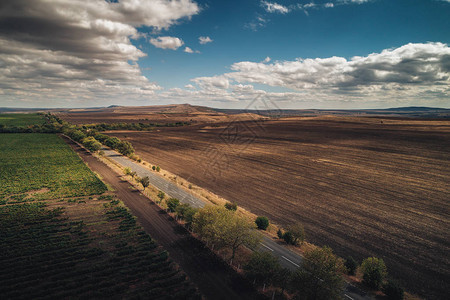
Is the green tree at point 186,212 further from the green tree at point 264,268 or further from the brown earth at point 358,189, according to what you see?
the green tree at point 264,268

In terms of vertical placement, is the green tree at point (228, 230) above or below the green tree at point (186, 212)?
above

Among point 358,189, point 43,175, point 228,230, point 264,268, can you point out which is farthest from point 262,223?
point 43,175

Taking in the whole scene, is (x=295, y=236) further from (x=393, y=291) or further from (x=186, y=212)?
(x=186, y=212)

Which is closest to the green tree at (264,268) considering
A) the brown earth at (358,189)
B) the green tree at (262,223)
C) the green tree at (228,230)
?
the green tree at (228,230)

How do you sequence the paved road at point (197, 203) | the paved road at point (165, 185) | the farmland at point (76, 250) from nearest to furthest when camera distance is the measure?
the farmland at point (76, 250)
the paved road at point (197, 203)
the paved road at point (165, 185)

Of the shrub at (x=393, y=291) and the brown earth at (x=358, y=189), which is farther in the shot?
the brown earth at (x=358, y=189)
